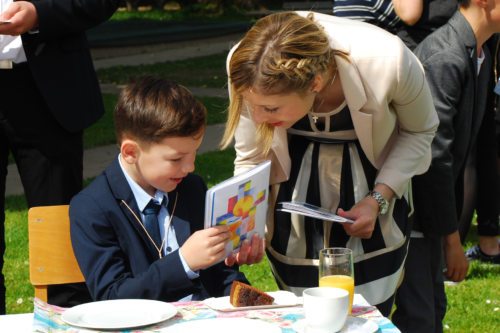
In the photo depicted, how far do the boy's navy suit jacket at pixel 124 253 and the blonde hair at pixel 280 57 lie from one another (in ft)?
1.55

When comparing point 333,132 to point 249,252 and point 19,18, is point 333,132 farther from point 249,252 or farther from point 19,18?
point 19,18

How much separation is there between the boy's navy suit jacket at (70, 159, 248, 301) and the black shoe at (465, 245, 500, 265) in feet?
10.0

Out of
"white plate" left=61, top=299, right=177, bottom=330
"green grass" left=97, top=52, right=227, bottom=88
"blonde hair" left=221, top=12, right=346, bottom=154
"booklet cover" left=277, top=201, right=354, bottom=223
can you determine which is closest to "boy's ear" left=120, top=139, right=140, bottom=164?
"blonde hair" left=221, top=12, right=346, bottom=154

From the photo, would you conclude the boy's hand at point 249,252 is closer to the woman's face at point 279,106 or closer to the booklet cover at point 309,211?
the booklet cover at point 309,211

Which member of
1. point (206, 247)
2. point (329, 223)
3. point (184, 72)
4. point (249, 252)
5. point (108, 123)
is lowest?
point (184, 72)

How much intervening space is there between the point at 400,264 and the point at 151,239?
37.3 inches

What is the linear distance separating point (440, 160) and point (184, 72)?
36.6ft

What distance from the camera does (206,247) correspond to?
2.89 metres

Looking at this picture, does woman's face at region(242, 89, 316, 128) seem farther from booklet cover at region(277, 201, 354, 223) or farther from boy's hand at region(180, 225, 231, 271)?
boy's hand at region(180, 225, 231, 271)

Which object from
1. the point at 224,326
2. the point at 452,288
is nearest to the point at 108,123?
the point at 452,288

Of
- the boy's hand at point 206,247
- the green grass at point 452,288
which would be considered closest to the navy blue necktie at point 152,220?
the boy's hand at point 206,247

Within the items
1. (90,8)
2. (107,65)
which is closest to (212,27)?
(107,65)

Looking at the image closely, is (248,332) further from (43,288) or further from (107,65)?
(107,65)

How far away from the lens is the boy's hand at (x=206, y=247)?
114 inches
